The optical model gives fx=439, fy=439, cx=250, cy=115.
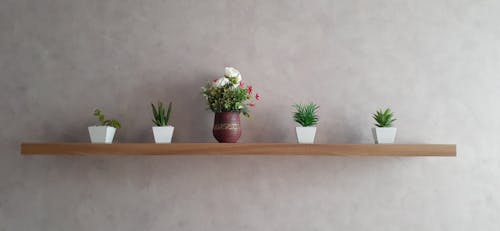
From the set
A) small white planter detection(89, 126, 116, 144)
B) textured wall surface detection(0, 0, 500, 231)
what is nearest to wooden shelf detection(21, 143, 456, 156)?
small white planter detection(89, 126, 116, 144)

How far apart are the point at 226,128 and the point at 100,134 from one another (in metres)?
0.45

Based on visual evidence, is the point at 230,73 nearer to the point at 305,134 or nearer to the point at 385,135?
the point at 305,134

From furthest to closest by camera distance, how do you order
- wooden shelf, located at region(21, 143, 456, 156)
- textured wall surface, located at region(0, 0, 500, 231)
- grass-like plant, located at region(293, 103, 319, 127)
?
1. textured wall surface, located at region(0, 0, 500, 231)
2. grass-like plant, located at region(293, 103, 319, 127)
3. wooden shelf, located at region(21, 143, 456, 156)

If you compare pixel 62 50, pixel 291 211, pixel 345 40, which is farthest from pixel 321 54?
pixel 62 50

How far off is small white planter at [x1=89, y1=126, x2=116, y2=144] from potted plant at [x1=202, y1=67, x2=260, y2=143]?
374 millimetres

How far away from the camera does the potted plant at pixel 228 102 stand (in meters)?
1.56

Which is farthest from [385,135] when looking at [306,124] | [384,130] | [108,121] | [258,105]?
[108,121]

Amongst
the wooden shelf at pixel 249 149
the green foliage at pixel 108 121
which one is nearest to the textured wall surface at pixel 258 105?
the green foliage at pixel 108 121

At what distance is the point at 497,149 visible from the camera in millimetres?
1699

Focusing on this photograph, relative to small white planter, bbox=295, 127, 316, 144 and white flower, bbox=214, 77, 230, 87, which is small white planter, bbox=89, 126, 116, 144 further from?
small white planter, bbox=295, 127, 316, 144

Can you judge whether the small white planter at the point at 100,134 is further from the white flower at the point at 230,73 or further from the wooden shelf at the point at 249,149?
the white flower at the point at 230,73

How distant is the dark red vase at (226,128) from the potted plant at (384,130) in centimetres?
50

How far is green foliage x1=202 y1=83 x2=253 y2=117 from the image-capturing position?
1.56 metres

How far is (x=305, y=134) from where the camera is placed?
157 cm
